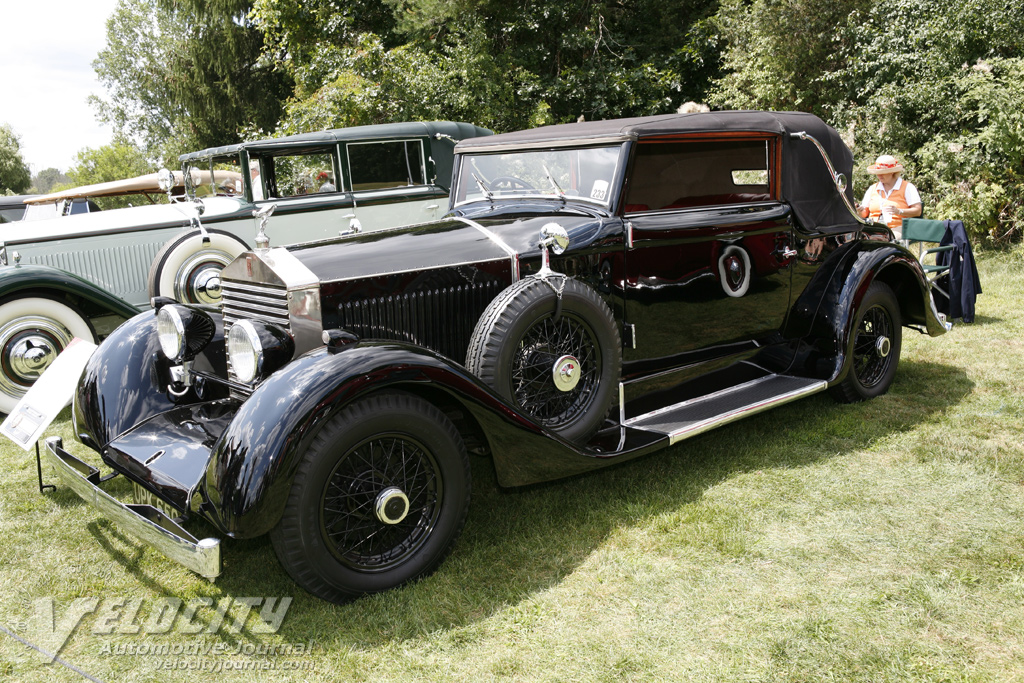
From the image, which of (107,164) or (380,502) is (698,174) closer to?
(380,502)

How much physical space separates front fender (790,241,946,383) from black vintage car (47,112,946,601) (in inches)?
0.5

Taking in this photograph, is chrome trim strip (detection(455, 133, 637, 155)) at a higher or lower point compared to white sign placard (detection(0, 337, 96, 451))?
higher

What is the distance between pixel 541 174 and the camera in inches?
167

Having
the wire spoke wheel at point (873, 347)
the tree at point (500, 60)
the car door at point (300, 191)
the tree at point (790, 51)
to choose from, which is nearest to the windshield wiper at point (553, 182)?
the wire spoke wheel at point (873, 347)

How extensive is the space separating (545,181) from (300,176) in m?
4.44

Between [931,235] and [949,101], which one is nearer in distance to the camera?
[931,235]

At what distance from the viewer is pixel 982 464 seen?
4.01 m

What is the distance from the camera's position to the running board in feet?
12.5

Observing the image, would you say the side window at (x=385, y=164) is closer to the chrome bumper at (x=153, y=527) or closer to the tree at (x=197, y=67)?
the chrome bumper at (x=153, y=527)

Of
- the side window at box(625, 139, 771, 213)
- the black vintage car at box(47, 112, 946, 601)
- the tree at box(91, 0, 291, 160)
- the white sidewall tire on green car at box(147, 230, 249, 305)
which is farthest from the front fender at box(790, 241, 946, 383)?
the tree at box(91, 0, 291, 160)

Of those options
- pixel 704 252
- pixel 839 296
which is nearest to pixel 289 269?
pixel 704 252

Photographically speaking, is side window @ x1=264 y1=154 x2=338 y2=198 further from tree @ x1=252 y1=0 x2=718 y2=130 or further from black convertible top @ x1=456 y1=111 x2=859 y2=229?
tree @ x1=252 y1=0 x2=718 y2=130

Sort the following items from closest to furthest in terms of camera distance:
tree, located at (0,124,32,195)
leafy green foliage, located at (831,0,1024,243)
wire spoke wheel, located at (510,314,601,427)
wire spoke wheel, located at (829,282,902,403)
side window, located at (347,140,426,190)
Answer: wire spoke wheel, located at (510,314,601,427) → wire spoke wheel, located at (829,282,902,403) → side window, located at (347,140,426,190) → leafy green foliage, located at (831,0,1024,243) → tree, located at (0,124,32,195)

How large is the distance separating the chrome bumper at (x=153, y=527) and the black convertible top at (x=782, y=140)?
2.73 meters
